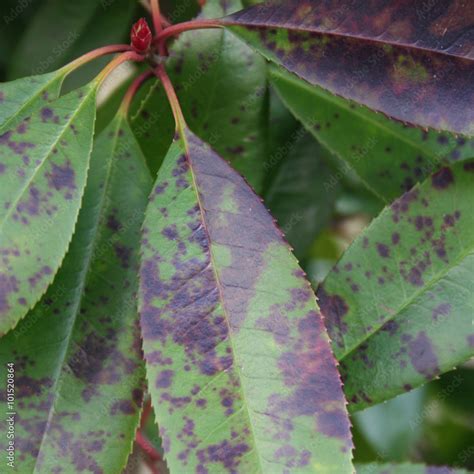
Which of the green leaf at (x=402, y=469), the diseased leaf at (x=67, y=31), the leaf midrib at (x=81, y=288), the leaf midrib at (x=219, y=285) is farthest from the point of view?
the diseased leaf at (x=67, y=31)

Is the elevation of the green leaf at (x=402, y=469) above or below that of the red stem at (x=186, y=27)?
below

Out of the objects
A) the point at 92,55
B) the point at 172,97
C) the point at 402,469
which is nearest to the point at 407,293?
the point at 402,469

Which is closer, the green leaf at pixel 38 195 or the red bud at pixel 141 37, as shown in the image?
the green leaf at pixel 38 195

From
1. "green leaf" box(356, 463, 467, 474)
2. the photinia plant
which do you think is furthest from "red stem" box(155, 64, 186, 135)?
"green leaf" box(356, 463, 467, 474)

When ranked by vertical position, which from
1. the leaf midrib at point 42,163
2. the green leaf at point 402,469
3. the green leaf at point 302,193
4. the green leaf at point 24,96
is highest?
the green leaf at point 302,193

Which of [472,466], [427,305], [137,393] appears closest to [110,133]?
[137,393]

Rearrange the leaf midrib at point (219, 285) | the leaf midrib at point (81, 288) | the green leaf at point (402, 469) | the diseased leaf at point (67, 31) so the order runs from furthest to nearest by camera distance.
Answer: the diseased leaf at point (67, 31) < the green leaf at point (402, 469) < the leaf midrib at point (81, 288) < the leaf midrib at point (219, 285)

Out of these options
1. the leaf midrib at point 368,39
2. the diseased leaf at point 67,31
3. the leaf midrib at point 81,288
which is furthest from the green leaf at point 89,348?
the diseased leaf at point 67,31

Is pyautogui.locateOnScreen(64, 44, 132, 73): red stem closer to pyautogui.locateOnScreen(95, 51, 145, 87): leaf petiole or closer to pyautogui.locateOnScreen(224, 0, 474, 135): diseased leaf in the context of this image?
pyautogui.locateOnScreen(95, 51, 145, 87): leaf petiole

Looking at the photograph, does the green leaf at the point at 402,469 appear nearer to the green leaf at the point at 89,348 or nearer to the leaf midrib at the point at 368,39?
the green leaf at the point at 89,348
